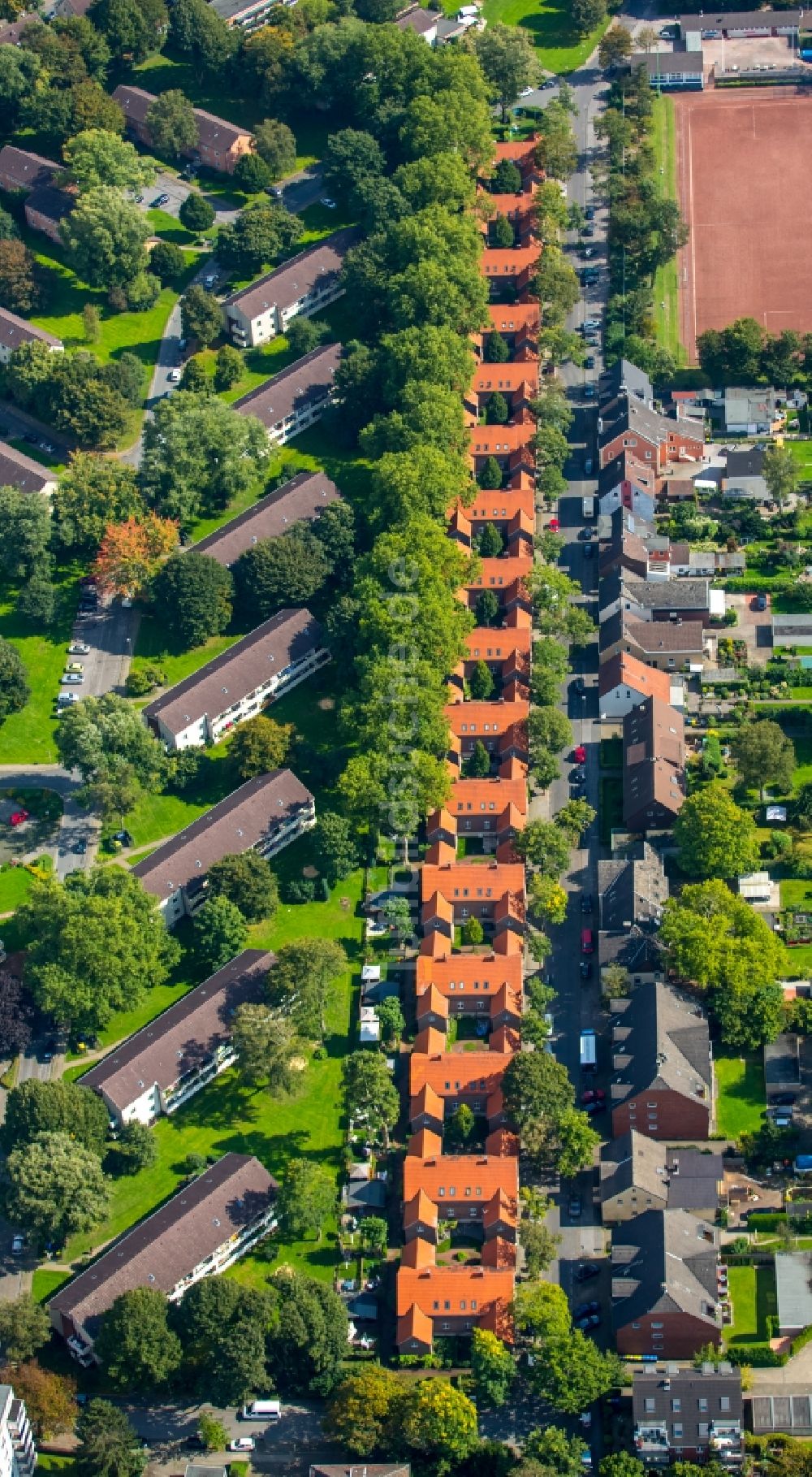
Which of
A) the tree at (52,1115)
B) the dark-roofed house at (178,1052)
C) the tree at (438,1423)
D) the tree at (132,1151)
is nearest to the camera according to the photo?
the tree at (438,1423)

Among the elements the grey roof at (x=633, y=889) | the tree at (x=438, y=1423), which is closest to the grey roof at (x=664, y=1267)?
the tree at (x=438, y=1423)

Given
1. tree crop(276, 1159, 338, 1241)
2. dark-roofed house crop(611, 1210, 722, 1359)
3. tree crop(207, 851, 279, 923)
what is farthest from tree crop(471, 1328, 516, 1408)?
tree crop(207, 851, 279, 923)

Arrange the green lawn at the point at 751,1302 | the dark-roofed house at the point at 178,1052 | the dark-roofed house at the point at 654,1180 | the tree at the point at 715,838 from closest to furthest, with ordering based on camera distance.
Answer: the green lawn at the point at 751,1302 → the dark-roofed house at the point at 654,1180 → the dark-roofed house at the point at 178,1052 → the tree at the point at 715,838

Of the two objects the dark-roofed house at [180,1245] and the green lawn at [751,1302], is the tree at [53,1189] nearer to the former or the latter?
the dark-roofed house at [180,1245]

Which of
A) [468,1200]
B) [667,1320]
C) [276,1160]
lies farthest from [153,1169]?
[667,1320]

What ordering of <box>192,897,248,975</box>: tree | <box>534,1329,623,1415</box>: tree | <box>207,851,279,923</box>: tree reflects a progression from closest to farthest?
<box>534,1329,623,1415</box>: tree < <box>192,897,248,975</box>: tree < <box>207,851,279,923</box>: tree

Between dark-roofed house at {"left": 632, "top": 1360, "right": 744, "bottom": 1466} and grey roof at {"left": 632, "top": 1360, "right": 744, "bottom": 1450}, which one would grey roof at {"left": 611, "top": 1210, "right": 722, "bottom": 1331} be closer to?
grey roof at {"left": 632, "top": 1360, "right": 744, "bottom": 1450}

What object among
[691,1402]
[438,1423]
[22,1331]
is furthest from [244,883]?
[691,1402]
